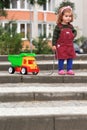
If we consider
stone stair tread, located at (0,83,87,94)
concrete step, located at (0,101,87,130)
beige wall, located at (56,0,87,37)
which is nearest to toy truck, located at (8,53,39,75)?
stone stair tread, located at (0,83,87,94)

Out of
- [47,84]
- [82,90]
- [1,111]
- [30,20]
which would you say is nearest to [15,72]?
[47,84]

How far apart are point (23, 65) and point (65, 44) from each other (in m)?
1.09

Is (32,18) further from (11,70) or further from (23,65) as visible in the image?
(23,65)

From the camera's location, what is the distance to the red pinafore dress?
11.5 meters

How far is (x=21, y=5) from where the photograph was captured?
50.0 meters

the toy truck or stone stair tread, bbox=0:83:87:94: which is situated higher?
the toy truck

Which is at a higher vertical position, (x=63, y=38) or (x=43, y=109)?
(x=63, y=38)

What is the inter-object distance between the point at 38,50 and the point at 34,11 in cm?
2818

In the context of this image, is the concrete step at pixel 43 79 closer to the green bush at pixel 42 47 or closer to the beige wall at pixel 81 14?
the green bush at pixel 42 47

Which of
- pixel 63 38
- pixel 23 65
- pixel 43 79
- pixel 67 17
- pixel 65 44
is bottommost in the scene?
pixel 43 79

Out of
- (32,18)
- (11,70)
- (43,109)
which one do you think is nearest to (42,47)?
(11,70)

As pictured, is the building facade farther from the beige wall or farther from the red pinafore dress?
the red pinafore dress

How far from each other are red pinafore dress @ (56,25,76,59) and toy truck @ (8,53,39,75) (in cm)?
66

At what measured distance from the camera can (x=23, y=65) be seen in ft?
38.8
